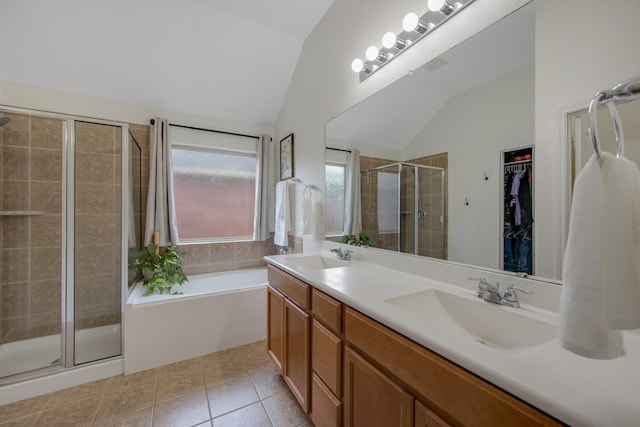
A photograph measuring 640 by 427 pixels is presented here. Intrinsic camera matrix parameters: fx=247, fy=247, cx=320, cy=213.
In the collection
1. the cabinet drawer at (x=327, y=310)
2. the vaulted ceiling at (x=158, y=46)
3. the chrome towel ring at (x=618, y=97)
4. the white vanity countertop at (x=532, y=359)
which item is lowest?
the cabinet drawer at (x=327, y=310)

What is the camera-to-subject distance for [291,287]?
4.78 feet

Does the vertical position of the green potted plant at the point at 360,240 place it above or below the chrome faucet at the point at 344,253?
above

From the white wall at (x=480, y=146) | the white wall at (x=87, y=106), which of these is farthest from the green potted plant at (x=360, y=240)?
the white wall at (x=87, y=106)

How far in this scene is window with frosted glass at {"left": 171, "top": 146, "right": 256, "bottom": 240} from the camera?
2785mm

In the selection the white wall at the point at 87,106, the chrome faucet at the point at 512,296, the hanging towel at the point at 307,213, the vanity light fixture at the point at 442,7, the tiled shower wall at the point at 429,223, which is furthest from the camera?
the hanging towel at the point at 307,213

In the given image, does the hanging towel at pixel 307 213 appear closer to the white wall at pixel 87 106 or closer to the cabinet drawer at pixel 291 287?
the cabinet drawer at pixel 291 287

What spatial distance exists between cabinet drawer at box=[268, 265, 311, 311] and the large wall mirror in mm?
596

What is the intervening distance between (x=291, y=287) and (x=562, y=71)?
4.87 ft

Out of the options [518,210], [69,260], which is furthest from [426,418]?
[69,260]

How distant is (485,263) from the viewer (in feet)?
3.47

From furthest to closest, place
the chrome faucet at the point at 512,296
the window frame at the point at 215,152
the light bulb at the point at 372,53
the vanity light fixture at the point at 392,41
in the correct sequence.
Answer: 1. the window frame at the point at 215,152
2. the light bulb at the point at 372,53
3. the vanity light fixture at the point at 392,41
4. the chrome faucet at the point at 512,296

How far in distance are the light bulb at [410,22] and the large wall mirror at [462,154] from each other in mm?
204

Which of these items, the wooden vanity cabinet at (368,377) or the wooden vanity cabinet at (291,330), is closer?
the wooden vanity cabinet at (368,377)

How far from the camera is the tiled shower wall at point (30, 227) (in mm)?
1999
